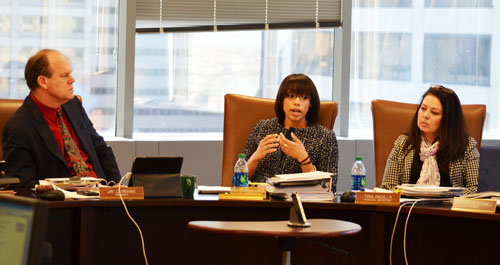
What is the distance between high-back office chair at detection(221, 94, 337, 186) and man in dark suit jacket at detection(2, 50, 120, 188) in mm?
607

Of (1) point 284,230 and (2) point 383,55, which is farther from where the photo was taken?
(2) point 383,55

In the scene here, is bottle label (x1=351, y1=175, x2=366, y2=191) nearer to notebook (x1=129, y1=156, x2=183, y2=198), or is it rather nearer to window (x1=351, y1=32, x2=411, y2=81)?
notebook (x1=129, y1=156, x2=183, y2=198)

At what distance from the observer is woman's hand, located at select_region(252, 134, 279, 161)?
328 cm

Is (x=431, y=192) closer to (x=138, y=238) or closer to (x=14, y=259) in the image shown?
(x=138, y=238)

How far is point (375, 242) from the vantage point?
2.74 m

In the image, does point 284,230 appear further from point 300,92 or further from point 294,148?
point 300,92

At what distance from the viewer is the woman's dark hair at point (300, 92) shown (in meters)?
3.48

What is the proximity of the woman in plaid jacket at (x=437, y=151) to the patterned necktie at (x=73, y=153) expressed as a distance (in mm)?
1367

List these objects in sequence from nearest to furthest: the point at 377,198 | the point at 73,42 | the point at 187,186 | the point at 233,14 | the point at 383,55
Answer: the point at 377,198
the point at 187,186
the point at 73,42
the point at 233,14
the point at 383,55

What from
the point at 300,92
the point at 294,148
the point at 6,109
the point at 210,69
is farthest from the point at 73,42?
the point at 294,148

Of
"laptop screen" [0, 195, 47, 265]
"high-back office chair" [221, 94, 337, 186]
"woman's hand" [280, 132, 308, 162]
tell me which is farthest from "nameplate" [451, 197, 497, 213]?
"laptop screen" [0, 195, 47, 265]

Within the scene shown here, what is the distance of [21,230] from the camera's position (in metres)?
1.22

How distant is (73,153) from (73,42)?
1.44m

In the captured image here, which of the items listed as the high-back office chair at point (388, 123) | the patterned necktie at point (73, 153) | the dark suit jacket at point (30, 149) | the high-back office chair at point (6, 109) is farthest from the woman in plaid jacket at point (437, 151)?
the high-back office chair at point (6, 109)
